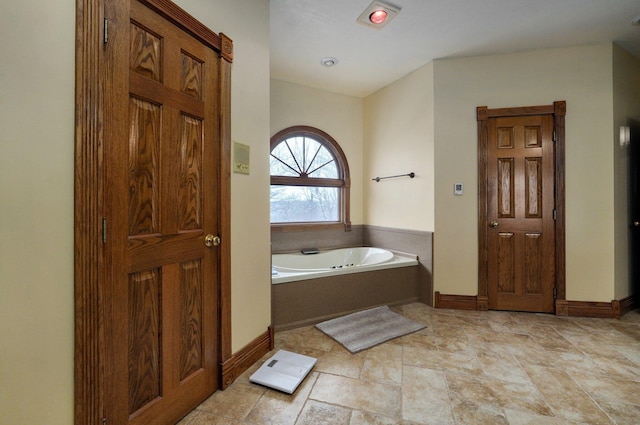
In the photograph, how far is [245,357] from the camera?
1.82m

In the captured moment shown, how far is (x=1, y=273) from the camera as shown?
842 mm

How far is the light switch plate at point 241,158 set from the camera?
68.9 inches

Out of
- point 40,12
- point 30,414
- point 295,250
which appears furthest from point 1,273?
point 295,250

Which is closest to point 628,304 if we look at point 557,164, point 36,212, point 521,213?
point 521,213

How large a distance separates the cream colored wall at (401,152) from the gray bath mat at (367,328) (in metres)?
1.05

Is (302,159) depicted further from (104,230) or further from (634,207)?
(634,207)

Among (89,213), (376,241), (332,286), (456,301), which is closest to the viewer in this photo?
(89,213)

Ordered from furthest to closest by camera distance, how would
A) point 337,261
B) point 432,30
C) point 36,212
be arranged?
point 337,261 < point 432,30 < point 36,212

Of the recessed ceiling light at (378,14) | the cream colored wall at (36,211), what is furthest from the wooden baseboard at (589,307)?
the cream colored wall at (36,211)

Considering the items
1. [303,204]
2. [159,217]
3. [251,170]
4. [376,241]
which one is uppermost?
[251,170]

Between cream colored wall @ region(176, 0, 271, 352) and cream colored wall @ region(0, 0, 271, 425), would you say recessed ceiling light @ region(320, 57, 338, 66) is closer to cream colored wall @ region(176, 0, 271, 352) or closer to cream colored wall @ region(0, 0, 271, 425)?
cream colored wall @ region(176, 0, 271, 352)

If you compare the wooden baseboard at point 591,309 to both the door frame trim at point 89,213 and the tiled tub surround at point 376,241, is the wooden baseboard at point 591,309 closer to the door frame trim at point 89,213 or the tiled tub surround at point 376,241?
the tiled tub surround at point 376,241

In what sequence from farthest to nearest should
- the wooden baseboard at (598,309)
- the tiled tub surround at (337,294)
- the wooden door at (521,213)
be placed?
the wooden door at (521,213) < the wooden baseboard at (598,309) < the tiled tub surround at (337,294)

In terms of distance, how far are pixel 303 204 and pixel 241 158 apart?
1957 millimetres
